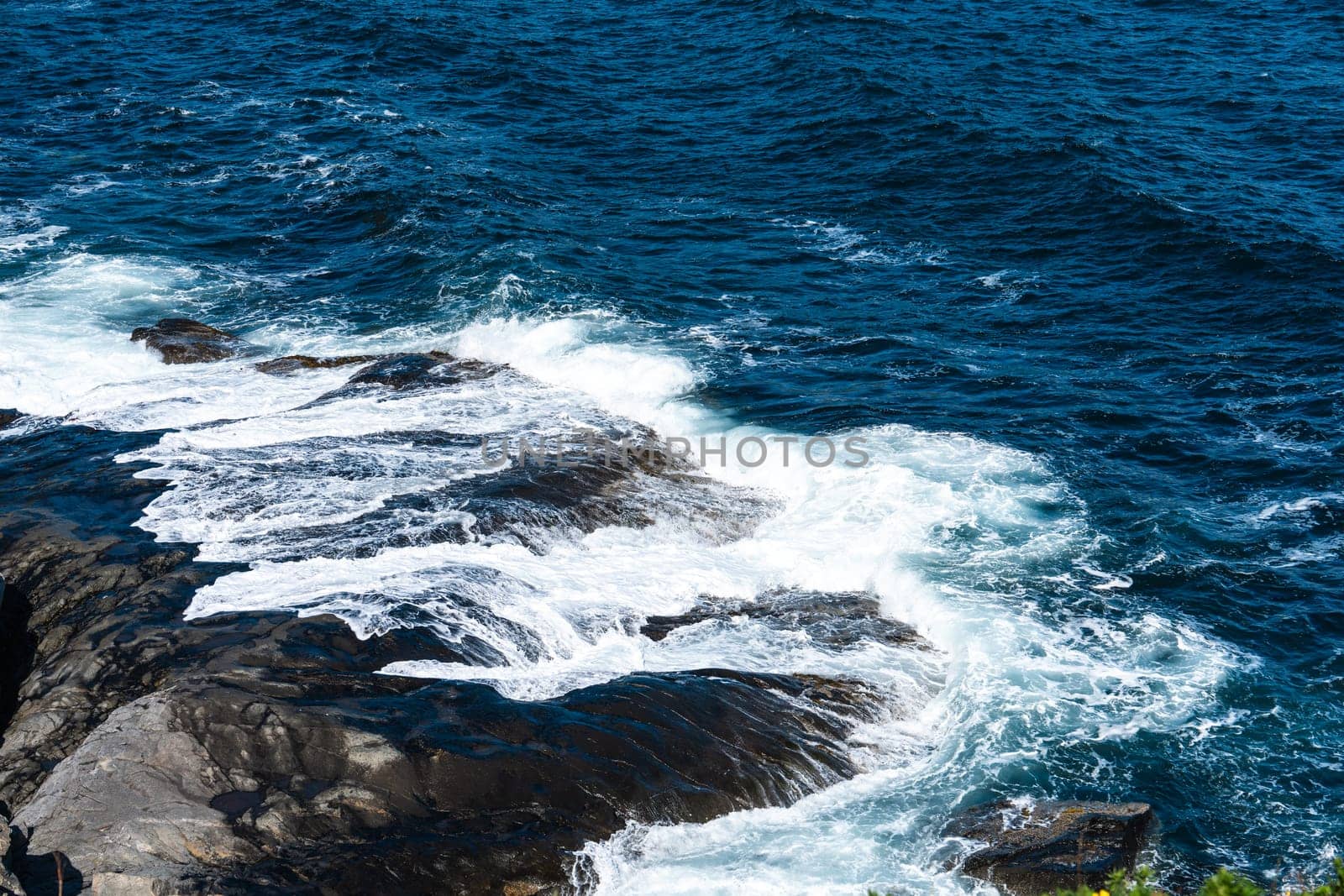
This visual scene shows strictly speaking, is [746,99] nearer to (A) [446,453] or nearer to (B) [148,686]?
(A) [446,453]

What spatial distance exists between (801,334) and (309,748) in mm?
19818

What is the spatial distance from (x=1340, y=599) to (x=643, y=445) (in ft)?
43.9

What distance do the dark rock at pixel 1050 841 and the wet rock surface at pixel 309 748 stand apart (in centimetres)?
210

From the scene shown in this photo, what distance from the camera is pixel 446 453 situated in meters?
23.9

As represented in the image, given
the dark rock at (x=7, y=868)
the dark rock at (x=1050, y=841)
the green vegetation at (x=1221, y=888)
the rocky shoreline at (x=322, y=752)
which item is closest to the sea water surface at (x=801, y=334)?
the dark rock at (x=1050, y=841)

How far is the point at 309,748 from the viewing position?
1395 cm

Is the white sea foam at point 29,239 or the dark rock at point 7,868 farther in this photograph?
the white sea foam at point 29,239

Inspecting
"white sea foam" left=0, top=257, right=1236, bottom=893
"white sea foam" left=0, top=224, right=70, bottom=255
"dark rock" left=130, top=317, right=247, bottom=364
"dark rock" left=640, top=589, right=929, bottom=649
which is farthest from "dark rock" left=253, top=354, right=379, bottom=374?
"dark rock" left=640, top=589, right=929, bottom=649

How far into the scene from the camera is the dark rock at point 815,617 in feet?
64.1

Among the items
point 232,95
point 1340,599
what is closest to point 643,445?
point 1340,599

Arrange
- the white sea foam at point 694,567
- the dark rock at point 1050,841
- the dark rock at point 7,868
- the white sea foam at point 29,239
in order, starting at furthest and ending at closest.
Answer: the white sea foam at point 29,239, the white sea foam at point 694,567, the dark rock at point 1050,841, the dark rock at point 7,868

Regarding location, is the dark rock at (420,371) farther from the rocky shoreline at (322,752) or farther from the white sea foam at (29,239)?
the white sea foam at (29,239)

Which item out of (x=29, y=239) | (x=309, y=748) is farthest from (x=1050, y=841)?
A: (x=29, y=239)

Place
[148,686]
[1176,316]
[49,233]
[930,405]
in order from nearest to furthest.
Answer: [148,686] < [930,405] < [1176,316] < [49,233]
